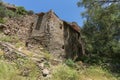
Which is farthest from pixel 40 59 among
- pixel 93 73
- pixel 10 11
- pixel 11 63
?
pixel 10 11

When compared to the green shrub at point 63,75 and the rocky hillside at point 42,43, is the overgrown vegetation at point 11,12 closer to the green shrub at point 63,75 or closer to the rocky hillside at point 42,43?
the rocky hillside at point 42,43

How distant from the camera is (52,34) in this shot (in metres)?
22.8

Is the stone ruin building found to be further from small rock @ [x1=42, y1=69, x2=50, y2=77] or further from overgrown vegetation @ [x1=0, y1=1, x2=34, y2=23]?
small rock @ [x1=42, y1=69, x2=50, y2=77]

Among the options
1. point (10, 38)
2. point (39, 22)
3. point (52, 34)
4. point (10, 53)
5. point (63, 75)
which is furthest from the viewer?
point (39, 22)

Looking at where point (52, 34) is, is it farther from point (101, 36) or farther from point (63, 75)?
point (63, 75)

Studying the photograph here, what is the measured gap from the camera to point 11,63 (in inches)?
567

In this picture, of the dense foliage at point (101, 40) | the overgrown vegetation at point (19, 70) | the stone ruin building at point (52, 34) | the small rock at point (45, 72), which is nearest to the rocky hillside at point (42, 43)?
the stone ruin building at point (52, 34)

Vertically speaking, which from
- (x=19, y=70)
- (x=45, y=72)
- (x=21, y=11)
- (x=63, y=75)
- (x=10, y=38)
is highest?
(x=21, y=11)

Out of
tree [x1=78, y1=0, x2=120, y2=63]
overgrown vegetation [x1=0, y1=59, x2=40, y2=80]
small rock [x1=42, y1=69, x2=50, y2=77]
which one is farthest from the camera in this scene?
tree [x1=78, y1=0, x2=120, y2=63]

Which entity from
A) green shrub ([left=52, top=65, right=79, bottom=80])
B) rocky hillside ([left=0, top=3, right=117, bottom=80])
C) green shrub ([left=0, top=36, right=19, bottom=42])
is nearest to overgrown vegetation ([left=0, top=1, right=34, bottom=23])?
rocky hillside ([left=0, top=3, right=117, bottom=80])

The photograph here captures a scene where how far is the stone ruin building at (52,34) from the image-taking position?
22516mm

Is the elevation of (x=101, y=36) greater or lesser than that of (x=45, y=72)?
greater

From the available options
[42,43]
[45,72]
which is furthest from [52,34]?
[45,72]

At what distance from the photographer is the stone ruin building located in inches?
886
